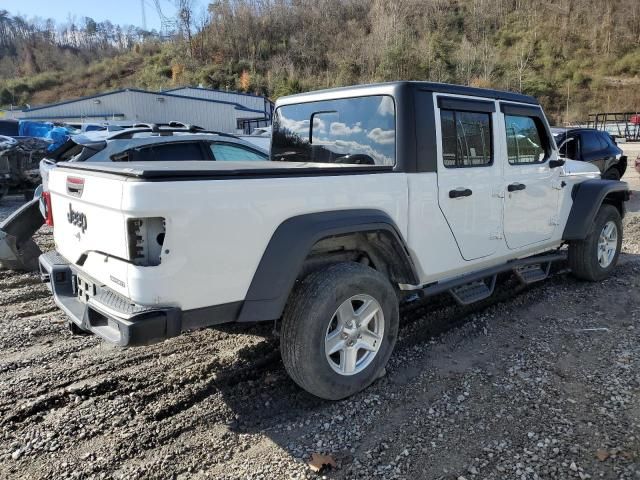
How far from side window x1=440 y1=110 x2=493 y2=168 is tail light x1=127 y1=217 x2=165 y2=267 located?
86.2 inches

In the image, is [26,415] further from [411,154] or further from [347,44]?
[347,44]

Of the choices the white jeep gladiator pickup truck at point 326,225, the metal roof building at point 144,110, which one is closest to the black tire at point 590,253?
the white jeep gladiator pickup truck at point 326,225

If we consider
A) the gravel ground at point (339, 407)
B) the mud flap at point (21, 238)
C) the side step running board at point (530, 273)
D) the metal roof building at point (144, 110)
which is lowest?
the gravel ground at point (339, 407)

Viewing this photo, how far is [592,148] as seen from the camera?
10.9 metres

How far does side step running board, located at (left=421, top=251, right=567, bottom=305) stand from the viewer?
3.79 metres

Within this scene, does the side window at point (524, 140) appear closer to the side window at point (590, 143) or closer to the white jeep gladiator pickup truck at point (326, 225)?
the white jeep gladiator pickup truck at point (326, 225)

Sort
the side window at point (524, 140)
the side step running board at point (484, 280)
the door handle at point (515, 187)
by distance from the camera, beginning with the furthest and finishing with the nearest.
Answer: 1. the side window at point (524, 140)
2. the door handle at point (515, 187)
3. the side step running board at point (484, 280)

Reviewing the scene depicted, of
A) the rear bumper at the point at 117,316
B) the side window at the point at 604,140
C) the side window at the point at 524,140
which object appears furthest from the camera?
the side window at the point at 604,140

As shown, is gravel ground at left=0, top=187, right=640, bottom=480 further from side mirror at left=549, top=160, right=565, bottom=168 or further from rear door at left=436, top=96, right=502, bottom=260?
side mirror at left=549, top=160, right=565, bottom=168

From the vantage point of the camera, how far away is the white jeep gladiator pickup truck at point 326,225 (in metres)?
2.40

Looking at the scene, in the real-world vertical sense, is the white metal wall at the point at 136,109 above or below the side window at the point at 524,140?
above

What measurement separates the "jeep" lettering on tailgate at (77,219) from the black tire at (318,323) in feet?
4.41

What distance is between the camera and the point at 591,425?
9.39 feet

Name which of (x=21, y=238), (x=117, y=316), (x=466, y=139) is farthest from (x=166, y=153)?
(x=117, y=316)
